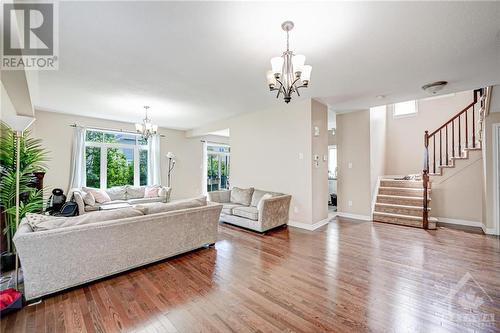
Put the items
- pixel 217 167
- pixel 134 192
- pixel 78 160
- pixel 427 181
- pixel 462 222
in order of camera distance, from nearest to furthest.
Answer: pixel 427 181, pixel 462 222, pixel 78 160, pixel 134 192, pixel 217 167

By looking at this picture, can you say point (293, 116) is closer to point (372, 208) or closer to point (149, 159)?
point (372, 208)

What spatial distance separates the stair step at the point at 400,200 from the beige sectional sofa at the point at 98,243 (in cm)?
460

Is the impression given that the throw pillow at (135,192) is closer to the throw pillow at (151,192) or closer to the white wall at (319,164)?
the throw pillow at (151,192)

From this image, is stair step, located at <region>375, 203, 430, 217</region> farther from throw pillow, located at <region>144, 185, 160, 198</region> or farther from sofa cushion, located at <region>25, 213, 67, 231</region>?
throw pillow, located at <region>144, 185, 160, 198</region>

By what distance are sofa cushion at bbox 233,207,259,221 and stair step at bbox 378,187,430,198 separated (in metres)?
3.60

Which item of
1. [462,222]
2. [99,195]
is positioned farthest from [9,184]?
[462,222]

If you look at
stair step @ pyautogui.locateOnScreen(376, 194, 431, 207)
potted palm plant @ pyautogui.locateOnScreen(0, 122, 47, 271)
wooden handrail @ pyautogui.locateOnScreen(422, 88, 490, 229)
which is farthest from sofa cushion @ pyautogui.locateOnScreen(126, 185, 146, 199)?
wooden handrail @ pyautogui.locateOnScreen(422, 88, 490, 229)

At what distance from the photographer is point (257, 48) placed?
8.31 feet

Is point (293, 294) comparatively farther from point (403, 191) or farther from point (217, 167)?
point (217, 167)

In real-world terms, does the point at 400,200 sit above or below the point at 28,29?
below

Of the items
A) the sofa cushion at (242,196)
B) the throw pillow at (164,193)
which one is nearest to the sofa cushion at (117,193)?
the throw pillow at (164,193)

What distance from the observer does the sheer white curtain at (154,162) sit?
717cm

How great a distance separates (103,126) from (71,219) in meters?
5.09

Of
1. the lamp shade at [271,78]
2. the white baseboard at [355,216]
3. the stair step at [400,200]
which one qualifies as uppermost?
the lamp shade at [271,78]
